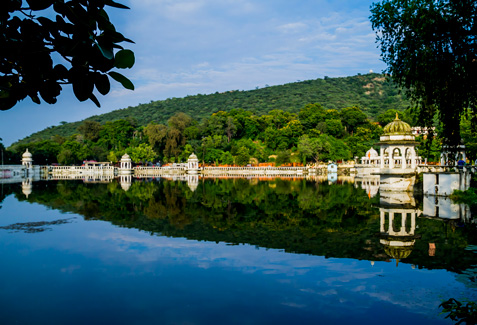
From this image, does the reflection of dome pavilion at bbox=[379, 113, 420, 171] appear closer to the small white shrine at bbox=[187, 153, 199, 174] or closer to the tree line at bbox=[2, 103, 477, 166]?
the tree line at bbox=[2, 103, 477, 166]

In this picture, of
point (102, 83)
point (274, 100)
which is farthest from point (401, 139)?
point (274, 100)

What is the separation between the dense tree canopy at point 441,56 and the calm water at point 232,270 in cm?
328

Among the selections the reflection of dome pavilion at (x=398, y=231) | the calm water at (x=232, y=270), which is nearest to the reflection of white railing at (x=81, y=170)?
the calm water at (x=232, y=270)

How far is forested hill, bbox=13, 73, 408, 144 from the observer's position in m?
110

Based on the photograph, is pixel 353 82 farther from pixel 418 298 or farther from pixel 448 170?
pixel 418 298

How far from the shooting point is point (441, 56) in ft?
22.5

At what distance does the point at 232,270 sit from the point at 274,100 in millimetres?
113882

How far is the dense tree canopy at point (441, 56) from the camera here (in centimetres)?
638

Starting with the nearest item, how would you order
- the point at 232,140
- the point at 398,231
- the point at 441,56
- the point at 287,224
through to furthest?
1. the point at 441,56
2. the point at 398,231
3. the point at 287,224
4. the point at 232,140

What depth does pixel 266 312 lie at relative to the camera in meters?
5.80

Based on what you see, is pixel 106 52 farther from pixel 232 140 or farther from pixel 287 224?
pixel 232 140

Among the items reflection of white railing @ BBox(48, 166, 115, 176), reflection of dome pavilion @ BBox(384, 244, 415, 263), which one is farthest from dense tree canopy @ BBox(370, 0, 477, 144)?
reflection of white railing @ BBox(48, 166, 115, 176)

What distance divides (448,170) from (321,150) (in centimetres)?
4454

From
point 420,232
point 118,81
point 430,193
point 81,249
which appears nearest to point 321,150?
point 430,193
